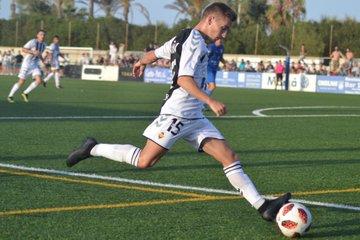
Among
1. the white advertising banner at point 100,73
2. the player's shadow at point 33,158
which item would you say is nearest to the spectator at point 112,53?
the white advertising banner at point 100,73

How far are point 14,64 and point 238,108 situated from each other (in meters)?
42.6

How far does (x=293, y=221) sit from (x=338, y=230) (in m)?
0.55

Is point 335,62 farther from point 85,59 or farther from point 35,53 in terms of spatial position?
point 35,53

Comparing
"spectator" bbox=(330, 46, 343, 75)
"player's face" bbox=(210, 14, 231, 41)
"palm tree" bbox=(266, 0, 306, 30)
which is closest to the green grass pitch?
"player's face" bbox=(210, 14, 231, 41)

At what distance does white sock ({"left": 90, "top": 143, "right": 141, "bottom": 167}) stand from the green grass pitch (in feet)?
1.32

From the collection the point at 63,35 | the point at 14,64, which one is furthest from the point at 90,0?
the point at 14,64

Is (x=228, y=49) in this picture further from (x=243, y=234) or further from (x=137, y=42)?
(x=243, y=234)

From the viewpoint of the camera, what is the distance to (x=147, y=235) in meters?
6.73

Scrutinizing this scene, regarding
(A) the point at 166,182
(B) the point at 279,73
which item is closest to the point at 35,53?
(A) the point at 166,182

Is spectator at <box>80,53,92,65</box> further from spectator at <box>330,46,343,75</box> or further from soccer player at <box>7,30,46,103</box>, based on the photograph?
soccer player at <box>7,30,46,103</box>

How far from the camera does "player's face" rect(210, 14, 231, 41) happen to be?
7492 millimetres

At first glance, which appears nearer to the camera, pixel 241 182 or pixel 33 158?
pixel 241 182

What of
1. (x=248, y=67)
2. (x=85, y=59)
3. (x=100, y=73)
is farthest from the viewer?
(x=85, y=59)

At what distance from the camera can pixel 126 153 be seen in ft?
26.8
